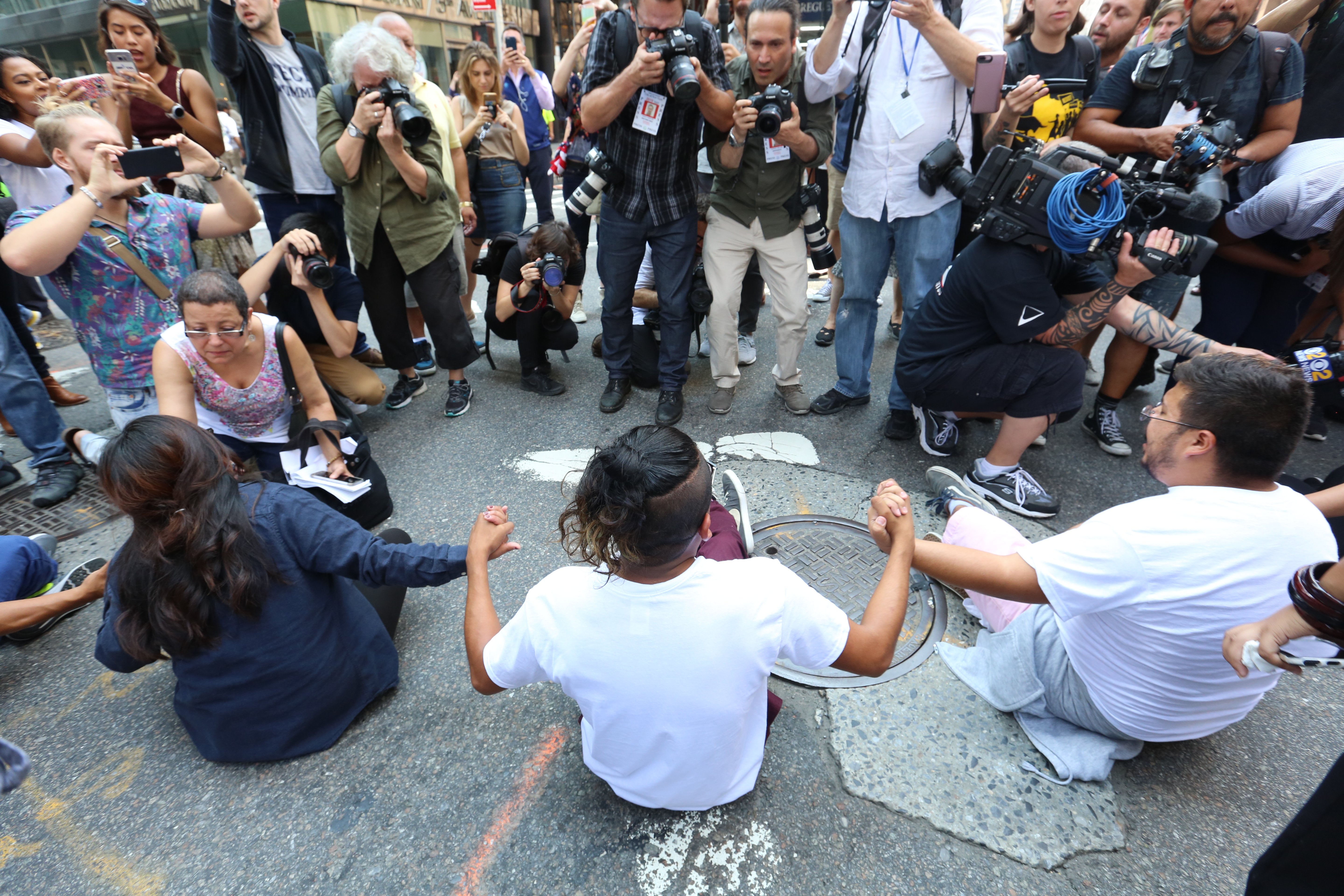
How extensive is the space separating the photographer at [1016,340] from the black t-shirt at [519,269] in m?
2.05

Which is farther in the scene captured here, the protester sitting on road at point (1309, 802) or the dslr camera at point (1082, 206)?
the dslr camera at point (1082, 206)

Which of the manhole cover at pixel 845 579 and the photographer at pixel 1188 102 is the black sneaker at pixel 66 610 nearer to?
the manhole cover at pixel 845 579

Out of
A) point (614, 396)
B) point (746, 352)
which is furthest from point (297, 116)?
point (746, 352)

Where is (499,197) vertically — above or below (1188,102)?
below

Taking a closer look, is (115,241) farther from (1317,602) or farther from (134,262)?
(1317,602)

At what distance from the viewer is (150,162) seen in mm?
2697

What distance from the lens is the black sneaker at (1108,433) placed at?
3.37 meters

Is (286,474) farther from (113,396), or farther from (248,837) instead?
(248,837)

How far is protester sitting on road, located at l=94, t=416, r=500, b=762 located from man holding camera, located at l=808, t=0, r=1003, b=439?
2.64 metres

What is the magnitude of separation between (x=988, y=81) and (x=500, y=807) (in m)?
3.43

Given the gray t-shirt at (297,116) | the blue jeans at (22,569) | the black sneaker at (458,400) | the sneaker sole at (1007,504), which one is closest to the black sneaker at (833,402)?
the sneaker sole at (1007,504)

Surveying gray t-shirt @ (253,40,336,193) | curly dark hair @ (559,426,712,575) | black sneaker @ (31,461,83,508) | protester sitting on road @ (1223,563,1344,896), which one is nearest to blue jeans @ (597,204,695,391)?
gray t-shirt @ (253,40,336,193)

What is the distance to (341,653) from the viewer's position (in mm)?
1939

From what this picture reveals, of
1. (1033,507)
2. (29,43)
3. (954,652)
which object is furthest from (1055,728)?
(29,43)
